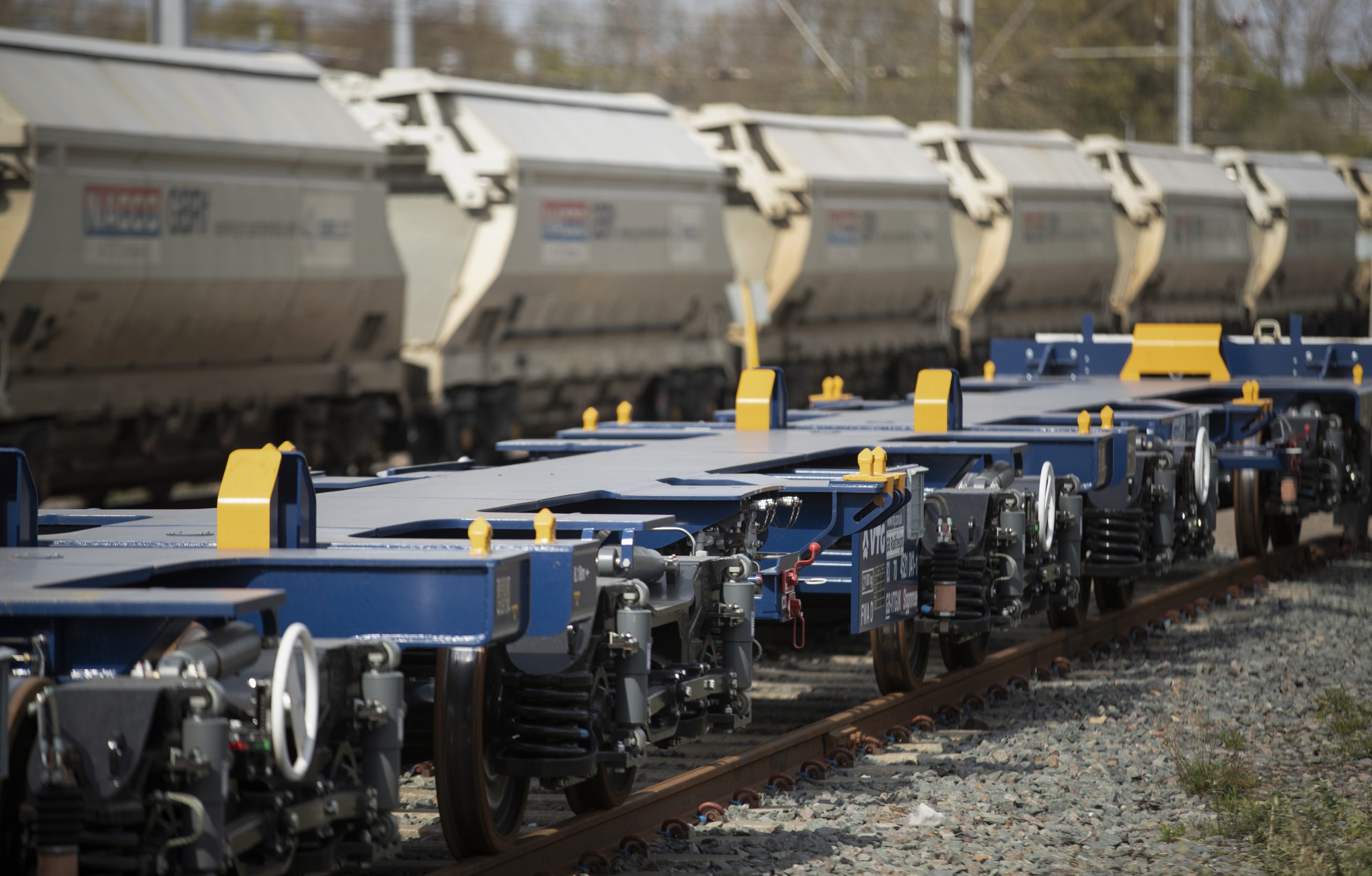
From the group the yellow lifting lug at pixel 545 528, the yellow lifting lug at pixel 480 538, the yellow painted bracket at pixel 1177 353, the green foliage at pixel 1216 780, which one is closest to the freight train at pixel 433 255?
the yellow painted bracket at pixel 1177 353

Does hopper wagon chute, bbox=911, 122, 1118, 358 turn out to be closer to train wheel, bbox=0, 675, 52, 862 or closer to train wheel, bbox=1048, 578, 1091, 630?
train wheel, bbox=1048, 578, 1091, 630

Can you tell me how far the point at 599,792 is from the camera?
266 inches

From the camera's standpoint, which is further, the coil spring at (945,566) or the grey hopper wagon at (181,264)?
the grey hopper wagon at (181,264)

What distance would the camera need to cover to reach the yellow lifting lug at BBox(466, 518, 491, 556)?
5.17m

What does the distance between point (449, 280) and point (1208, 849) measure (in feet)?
45.7

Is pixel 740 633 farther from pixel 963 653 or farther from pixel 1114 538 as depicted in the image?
pixel 1114 538

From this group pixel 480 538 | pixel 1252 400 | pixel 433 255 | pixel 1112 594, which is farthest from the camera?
pixel 433 255

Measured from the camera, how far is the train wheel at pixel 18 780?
424 centimetres

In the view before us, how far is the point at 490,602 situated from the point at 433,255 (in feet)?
50.1

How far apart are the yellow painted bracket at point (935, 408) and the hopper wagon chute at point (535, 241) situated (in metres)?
9.27

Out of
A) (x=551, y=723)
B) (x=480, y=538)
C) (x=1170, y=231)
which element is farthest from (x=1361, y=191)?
(x=480, y=538)

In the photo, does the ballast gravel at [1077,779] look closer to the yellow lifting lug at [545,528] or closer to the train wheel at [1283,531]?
the yellow lifting lug at [545,528]

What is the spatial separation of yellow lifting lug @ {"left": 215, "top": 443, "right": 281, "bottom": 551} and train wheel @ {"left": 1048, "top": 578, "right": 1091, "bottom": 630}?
644 cm

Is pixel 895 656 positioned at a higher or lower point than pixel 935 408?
lower
